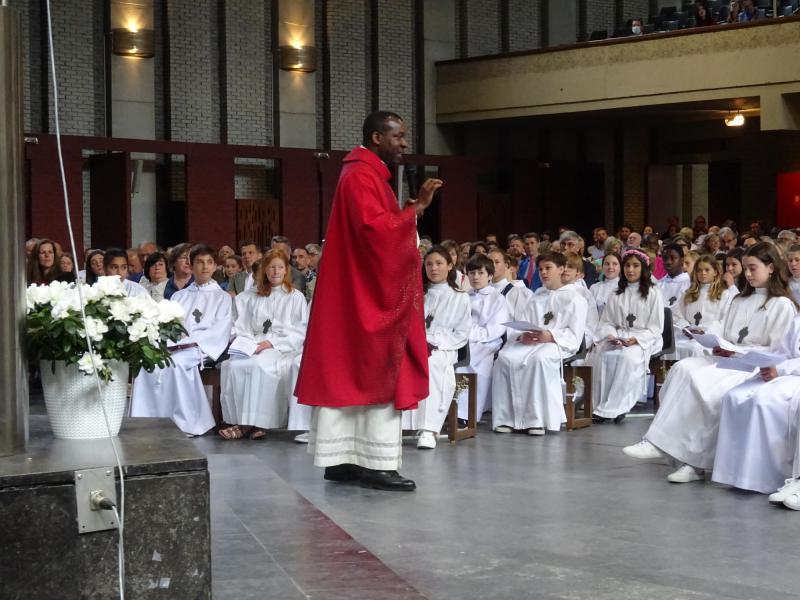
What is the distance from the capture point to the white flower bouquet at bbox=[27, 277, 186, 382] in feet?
11.9

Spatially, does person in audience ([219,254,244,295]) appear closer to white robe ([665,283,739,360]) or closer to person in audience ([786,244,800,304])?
white robe ([665,283,739,360])

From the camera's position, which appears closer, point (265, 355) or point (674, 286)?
point (265, 355)

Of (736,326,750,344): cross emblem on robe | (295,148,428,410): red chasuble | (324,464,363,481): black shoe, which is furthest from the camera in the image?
(736,326,750,344): cross emblem on robe

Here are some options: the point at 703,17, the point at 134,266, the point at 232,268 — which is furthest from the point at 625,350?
the point at 703,17

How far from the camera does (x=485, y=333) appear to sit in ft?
33.0

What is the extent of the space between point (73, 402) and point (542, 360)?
19.9ft

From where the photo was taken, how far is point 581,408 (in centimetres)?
1061

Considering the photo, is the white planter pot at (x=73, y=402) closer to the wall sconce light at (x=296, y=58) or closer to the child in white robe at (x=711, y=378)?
the child in white robe at (x=711, y=378)

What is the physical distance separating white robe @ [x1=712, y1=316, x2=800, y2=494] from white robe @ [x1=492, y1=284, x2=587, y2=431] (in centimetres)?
259

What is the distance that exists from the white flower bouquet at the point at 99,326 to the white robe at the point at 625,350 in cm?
659

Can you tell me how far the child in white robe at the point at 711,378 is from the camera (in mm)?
6980

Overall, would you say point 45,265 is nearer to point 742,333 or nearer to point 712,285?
point 712,285

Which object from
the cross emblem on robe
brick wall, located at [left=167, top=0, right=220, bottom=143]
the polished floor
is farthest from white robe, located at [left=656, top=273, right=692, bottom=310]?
brick wall, located at [left=167, top=0, right=220, bottom=143]

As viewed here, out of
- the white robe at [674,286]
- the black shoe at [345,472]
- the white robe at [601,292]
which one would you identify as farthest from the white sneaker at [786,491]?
the white robe at [674,286]
